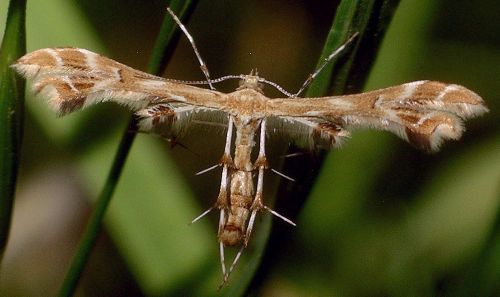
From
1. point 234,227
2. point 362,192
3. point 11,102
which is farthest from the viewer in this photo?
point 362,192

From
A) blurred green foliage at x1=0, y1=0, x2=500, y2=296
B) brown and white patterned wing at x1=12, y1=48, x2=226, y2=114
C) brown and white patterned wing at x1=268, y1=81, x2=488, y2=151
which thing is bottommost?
blurred green foliage at x1=0, y1=0, x2=500, y2=296

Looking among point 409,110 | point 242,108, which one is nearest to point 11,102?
point 242,108

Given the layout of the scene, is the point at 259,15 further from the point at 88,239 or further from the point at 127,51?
the point at 88,239

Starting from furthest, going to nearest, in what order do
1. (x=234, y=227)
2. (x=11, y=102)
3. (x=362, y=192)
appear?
(x=362, y=192), (x=234, y=227), (x=11, y=102)

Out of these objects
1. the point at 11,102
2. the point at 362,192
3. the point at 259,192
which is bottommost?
the point at 362,192

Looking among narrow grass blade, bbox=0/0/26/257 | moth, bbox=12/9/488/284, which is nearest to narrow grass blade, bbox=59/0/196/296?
moth, bbox=12/9/488/284

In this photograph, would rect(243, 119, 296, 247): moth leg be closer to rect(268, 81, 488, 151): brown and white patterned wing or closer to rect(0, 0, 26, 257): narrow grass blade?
rect(268, 81, 488, 151): brown and white patterned wing

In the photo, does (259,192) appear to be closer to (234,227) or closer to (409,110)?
(234,227)

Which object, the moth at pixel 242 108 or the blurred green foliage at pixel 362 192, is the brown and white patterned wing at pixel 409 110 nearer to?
the moth at pixel 242 108
